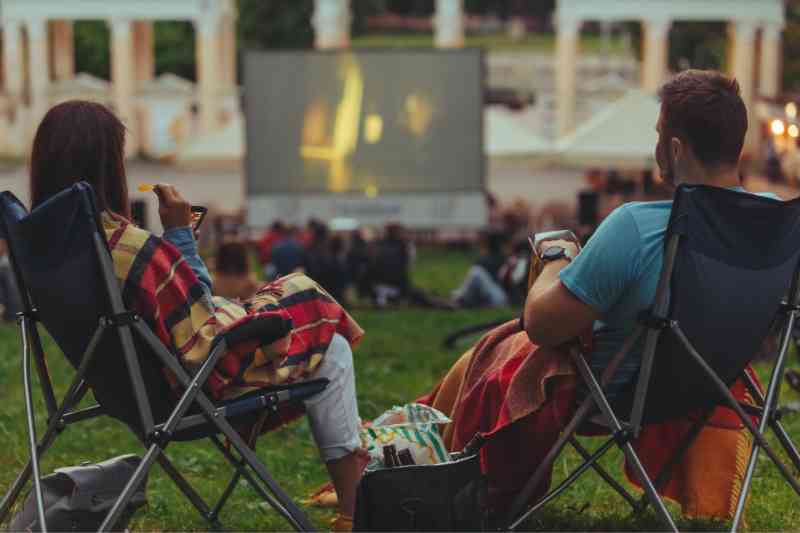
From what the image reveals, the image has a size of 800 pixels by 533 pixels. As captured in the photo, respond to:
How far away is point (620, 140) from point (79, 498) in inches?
897

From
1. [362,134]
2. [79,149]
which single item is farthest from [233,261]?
[362,134]

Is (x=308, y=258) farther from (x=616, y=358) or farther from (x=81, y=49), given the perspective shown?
(x=81, y=49)

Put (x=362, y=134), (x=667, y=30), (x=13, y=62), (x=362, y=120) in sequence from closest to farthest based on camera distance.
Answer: (x=362, y=120), (x=362, y=134), (x=667, y=30), (x=13, y=62)

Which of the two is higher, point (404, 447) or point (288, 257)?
point (404, 447)

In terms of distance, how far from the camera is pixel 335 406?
15.3 ft

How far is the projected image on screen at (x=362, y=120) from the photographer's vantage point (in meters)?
23.4

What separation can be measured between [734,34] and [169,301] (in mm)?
45599

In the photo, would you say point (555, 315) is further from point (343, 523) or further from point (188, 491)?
point (188, 491)

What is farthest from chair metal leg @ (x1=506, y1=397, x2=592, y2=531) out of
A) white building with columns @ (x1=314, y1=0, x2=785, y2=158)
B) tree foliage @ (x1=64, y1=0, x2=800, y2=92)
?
tree foliage @ (x1=64, y1=0, x2=800, y2=92)

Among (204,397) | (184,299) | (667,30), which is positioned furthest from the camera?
Answer: (667,30)

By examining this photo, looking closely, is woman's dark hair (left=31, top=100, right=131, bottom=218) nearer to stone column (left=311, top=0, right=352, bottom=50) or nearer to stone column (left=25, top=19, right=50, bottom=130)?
stone column (left=25, top=19, right=50, bottom=130)

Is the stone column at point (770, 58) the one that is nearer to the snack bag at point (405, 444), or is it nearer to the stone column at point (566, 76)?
the stone column at point (566, 76)

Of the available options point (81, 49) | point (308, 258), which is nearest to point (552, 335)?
point (308, 258)

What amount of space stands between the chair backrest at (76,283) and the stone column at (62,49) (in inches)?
1922
